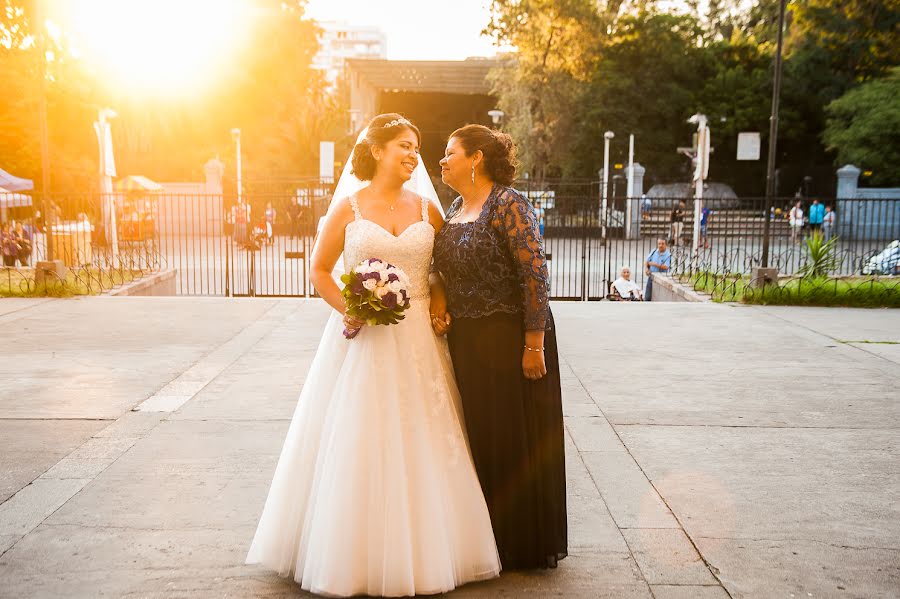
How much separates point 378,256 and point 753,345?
648 centimetres

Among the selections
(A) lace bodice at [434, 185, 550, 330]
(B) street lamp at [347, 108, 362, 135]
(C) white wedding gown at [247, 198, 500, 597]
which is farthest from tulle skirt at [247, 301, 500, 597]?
(B) street lamp at [347, 108, 362, 135]

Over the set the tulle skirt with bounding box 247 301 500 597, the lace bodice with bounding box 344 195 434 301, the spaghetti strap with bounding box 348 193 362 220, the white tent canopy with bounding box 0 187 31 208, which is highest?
the white tent canopy with bounding box 0 187 31 208

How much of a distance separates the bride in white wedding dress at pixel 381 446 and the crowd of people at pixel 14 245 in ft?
54.6

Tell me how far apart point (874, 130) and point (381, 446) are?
33891 mm

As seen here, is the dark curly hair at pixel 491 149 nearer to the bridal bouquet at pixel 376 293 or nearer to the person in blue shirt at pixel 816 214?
the bridal bouquet at pixel 376 293

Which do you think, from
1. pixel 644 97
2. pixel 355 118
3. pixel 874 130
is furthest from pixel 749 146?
pixel 355 118

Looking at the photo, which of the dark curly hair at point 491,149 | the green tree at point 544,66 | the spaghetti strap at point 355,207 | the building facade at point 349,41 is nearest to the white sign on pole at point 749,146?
the green tree at point 544,66

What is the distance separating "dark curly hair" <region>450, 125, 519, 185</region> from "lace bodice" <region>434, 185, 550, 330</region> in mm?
62

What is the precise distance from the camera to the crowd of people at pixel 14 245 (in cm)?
1784

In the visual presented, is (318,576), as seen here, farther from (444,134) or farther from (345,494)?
(444,134)

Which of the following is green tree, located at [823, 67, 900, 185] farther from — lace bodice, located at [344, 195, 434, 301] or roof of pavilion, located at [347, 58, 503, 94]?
lace bodice, located at [344, 195, 434, 301]

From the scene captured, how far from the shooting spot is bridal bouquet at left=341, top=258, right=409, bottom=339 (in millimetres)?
3162

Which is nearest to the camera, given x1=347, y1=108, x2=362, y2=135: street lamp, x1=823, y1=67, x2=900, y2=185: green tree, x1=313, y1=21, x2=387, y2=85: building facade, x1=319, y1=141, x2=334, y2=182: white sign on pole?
x1=319, y1=141, x2=334, y2=182: white sign on pole

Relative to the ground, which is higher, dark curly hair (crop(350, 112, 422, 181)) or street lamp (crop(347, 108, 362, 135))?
street lamp (crop(347, 108, 362, 135))
